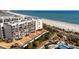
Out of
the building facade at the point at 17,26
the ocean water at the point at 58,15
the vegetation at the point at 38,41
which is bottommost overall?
the vegetation at the point at 38,41

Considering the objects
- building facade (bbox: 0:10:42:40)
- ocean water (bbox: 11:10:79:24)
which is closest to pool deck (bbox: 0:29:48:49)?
building facade (bbox: 0:10:42:40)

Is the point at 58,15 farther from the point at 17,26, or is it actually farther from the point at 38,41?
the point at 17,26

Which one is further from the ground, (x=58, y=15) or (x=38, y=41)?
(x=58, y=15)

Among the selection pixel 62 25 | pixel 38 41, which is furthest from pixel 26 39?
pixel 62 25

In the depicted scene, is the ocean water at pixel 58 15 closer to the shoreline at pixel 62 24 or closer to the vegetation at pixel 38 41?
the shoreline at pixel 62 24

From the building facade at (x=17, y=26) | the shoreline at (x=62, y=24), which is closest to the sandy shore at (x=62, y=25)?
the shoreline at (x=62, y=24)

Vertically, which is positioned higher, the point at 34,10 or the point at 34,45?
the point at 34,10

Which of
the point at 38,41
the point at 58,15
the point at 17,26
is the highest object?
the point at 58,15

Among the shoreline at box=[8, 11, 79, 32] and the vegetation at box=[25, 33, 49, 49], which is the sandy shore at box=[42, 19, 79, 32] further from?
the vegetation at box=[25, 33, 49, 49]

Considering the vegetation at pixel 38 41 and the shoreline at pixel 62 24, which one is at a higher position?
the shoreline at pixel 62 24
